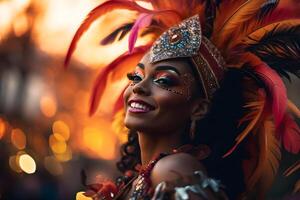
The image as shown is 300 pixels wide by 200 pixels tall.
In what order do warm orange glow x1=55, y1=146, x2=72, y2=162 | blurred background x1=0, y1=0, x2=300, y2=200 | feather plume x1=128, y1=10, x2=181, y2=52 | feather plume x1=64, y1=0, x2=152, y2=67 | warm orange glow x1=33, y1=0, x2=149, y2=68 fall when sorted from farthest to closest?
warm orange glow x1=55, y1=146, x2=72, y2=162
blurred background x1=0, y1=0, x2=300, y2=200
warm orange glow x1=33, y1=0, x2=149, y2=68
feather plume x1=64, y1=0, x2=152, y2=67
feather plume x1=128, y1=10, x2=181, y2=52

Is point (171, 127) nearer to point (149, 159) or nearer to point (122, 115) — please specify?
point (149, 159)

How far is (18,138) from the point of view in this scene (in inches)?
132

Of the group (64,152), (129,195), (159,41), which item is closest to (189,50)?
(159,41)

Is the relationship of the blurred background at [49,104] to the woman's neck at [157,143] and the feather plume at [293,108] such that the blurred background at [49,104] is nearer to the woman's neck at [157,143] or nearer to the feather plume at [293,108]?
the woman's neck at [157,143]

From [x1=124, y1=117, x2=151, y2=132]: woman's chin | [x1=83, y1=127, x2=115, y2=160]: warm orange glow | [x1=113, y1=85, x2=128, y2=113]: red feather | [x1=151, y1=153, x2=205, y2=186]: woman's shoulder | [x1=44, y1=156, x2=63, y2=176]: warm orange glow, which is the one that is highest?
[x1=124, y1=117, x2=151, y2=132]: woman's chin

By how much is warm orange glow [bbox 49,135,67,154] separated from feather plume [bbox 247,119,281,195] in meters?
1.21

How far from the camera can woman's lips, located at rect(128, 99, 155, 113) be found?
6.93ft

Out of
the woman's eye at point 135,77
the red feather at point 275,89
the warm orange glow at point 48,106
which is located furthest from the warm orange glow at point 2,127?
the red feather at point 275,89

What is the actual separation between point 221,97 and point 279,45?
29cm

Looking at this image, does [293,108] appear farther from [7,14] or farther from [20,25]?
[7,14]

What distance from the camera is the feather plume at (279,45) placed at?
85.4 inches

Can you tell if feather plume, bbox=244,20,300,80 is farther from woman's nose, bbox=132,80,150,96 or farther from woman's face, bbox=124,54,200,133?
woman's nose, bbox=132,80,150,96

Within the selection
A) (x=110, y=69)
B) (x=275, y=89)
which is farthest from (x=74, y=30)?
(x=275, y=89)

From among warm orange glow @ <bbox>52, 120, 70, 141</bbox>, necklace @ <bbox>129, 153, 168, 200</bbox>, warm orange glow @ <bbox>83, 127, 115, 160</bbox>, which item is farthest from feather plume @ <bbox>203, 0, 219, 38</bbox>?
warm orange glow @ <bbox>52, 120, 70, 141</bbox>
